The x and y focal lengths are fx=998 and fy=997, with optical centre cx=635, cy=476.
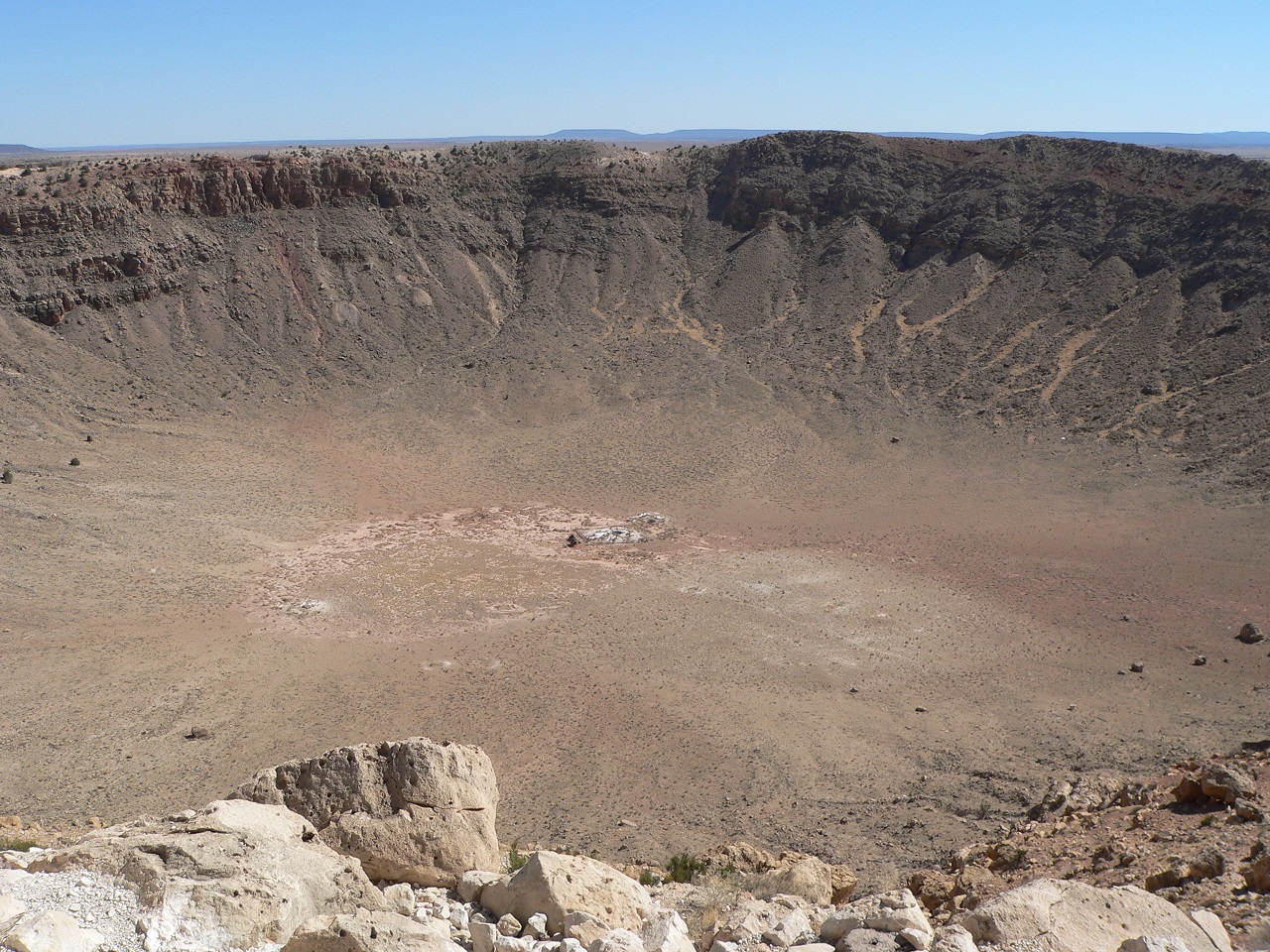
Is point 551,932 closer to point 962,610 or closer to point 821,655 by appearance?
point 821,655

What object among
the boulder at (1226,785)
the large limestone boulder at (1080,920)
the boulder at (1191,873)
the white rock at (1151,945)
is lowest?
the boulder at (1226,785)

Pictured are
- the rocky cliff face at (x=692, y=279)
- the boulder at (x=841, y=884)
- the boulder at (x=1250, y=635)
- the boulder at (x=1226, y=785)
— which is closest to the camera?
the boulder at (x=841, y=884)

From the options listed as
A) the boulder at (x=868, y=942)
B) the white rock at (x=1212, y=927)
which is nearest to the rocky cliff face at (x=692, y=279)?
the white rock at (x=1212, y=927)

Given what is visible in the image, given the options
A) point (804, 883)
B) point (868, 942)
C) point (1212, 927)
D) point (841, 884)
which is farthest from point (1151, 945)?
point (841, 884)

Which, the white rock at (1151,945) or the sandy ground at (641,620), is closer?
the white rock at (1151,945)

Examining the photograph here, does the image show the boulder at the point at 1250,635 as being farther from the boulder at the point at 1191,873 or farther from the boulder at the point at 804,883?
the boulder at the point at 804,883

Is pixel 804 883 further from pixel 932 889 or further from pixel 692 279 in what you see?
pixel 692 279
